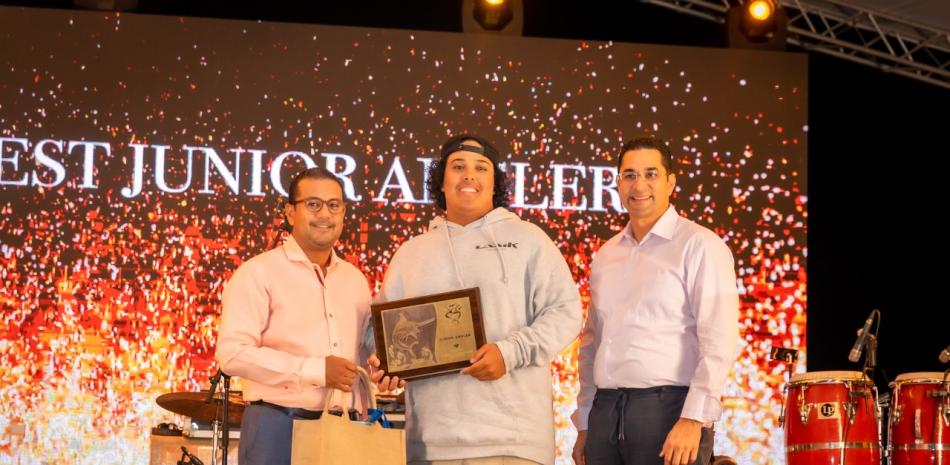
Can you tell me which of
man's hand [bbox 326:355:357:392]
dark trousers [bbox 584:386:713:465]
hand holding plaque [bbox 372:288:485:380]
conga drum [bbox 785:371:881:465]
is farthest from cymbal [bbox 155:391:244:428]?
conga drum [bbox 785:371:881:465]

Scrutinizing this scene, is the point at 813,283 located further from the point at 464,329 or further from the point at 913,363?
the point at 464,329

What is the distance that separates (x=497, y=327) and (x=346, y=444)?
0.48 metres

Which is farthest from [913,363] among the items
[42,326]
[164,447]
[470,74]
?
[42,326]

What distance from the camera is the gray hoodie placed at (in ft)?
9.36

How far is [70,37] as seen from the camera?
21.7 ft

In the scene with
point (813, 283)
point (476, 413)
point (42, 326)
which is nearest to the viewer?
point (476, 413)

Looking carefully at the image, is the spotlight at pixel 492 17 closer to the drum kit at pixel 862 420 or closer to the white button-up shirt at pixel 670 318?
the drum kit at pixel 862 420

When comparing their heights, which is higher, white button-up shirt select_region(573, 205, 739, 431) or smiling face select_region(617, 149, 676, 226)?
smiling face select_region(617, 149, 676, 226)

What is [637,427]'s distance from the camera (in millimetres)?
3074

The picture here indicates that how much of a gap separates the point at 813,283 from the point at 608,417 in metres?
5.16

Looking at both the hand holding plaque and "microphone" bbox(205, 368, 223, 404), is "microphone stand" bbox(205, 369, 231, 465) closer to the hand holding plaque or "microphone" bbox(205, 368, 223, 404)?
"microphone" bbox(205, 368, 223, 404)

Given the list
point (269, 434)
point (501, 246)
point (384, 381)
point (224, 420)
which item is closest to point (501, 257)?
point (501, 246)

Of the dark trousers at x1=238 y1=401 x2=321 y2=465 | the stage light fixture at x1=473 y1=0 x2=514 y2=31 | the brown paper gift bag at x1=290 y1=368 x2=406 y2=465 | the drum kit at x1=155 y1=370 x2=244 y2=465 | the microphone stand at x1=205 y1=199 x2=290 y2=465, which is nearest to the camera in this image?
the brown paper gift bag at x1=290 y1=368 x2=406 y2=465

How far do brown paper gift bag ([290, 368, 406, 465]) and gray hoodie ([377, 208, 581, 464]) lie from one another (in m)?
0.12
